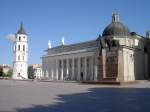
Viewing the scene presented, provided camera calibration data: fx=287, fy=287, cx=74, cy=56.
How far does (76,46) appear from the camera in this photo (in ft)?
305

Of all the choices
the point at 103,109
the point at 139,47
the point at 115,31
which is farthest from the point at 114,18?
the point at 103,109

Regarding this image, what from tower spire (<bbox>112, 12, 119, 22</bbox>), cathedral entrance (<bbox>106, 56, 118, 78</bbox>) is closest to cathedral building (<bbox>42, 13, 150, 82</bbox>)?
tower spire (<bbox>112, 12, 119, 22</bbox>)

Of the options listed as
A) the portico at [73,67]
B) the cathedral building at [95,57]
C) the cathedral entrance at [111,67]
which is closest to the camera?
the cathedral entrance at [111,67]

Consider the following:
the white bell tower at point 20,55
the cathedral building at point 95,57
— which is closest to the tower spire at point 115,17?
the cathedral building at point 95,57

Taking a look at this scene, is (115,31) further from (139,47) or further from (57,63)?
(57,63)

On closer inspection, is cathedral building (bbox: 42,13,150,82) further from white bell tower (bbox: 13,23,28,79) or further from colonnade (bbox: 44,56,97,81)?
white bell tower (bbox: 13,23,28,79)

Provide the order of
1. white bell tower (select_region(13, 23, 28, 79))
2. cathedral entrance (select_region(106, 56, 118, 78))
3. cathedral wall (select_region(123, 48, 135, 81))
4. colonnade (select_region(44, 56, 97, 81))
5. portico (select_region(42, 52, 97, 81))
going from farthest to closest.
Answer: white bell tower (select_region(13, 23, 28, 79))
portico (select_region(42, 52, 97, 81))
colonnade (select_region(44, 56, 97, 81))
cathedral wall (select_region(123, 48, 135, 81))
cathedral entrance (select_region(106, 56, 118, 78))

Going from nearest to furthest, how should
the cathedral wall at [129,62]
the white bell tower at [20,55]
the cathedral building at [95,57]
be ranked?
the cathedral wall at [129,62] → the cathedral building at [95,57] → the white bell tower at [20,55]

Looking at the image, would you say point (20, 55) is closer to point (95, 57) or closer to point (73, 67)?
point (73, 67)

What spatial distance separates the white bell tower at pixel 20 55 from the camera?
101m

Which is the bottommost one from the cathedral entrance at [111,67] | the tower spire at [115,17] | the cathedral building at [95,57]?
the cathedral entrance at [111,67]

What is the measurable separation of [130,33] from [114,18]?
6919mm

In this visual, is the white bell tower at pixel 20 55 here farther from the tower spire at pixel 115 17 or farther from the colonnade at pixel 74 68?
the tower spire at pixel 115 17

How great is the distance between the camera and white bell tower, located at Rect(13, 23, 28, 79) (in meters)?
101
